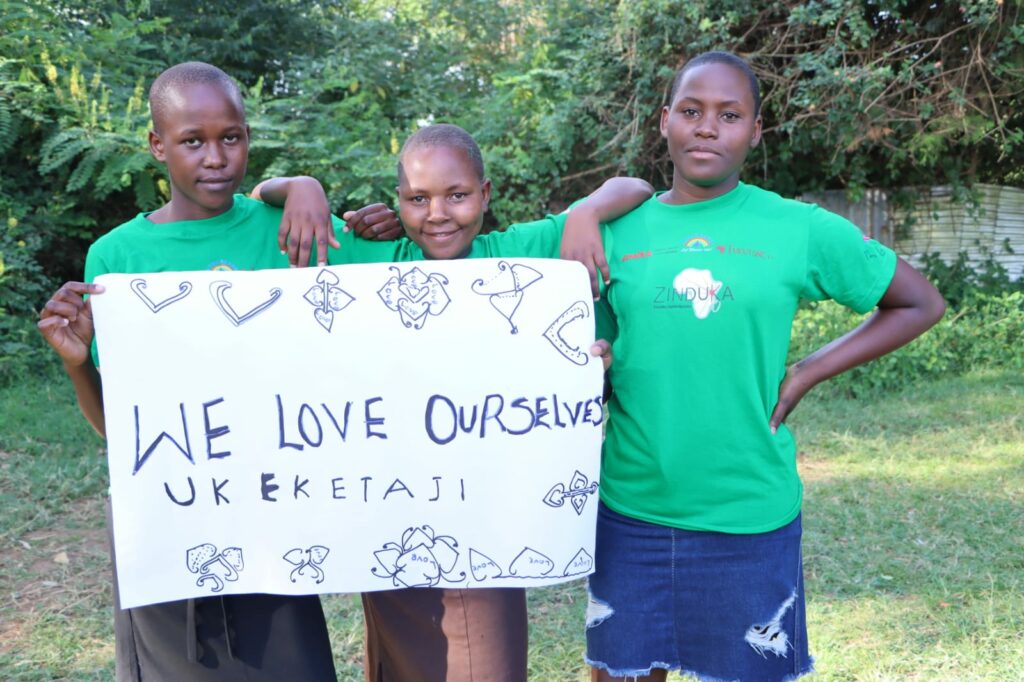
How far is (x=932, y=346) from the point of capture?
714 cm

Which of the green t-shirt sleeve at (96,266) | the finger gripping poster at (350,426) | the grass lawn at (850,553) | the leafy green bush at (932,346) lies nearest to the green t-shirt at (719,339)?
the finger gripping poster at (350,426)

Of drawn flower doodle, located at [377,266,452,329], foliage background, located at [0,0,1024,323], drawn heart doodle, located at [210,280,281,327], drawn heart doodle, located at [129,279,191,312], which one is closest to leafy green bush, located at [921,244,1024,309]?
foliage background, located at [0,0,1024,323]

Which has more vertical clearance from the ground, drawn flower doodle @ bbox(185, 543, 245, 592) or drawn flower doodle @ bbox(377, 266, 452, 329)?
drawn flower doodle @ bbox(377, 266, 452, 329)

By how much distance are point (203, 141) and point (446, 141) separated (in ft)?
1.82

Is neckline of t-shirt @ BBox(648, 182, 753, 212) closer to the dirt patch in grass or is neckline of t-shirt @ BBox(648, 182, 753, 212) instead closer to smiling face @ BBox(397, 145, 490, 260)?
smiling face @ BBox(397, 145, 490, 260)

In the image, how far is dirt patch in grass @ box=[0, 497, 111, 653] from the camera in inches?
137

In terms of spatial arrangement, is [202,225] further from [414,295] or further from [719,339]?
[719,339]

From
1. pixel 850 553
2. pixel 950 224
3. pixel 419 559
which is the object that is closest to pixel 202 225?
pixel 419 559

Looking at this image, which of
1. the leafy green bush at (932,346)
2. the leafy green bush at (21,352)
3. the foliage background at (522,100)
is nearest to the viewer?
the leafy green bush at (21,352)

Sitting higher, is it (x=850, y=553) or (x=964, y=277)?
(x=964, y=277)

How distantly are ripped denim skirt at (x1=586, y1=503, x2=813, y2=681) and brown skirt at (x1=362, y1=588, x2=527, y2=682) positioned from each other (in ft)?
0.87

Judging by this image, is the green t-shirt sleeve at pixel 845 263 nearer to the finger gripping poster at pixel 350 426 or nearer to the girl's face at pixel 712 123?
the girl's face at pixel 712 123

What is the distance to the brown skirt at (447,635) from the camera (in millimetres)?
1795

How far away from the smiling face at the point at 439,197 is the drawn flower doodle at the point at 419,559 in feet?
2.15
